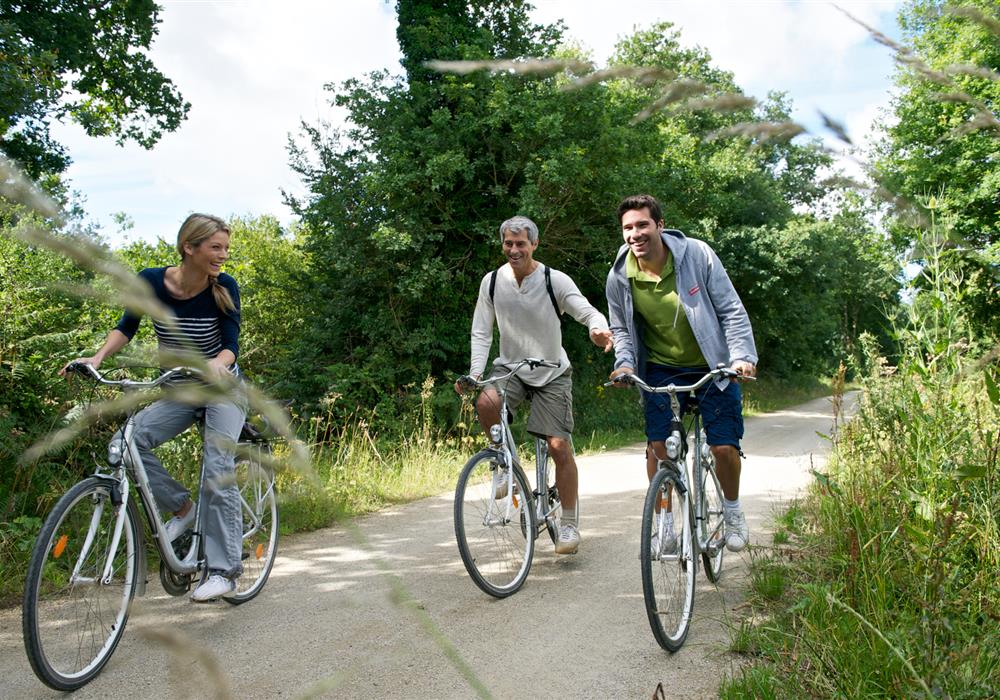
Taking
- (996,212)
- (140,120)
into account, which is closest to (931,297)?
(996,212)

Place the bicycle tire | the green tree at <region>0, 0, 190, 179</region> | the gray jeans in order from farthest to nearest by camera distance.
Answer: the green tree at <region>0, 0, 190, 179</region>
the bicycle tire
the gray jeans

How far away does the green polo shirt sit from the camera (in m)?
4.70

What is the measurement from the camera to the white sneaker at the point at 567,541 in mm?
5461

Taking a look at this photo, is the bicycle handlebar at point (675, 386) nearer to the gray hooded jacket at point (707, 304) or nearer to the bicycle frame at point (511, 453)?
the gray hooded jacket at point (707, 304)

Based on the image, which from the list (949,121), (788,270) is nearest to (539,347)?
(949,121)

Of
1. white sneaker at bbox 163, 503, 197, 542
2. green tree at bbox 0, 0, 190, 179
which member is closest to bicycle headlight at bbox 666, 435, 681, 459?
white sneaker at bbox 163, 503, 197, 542

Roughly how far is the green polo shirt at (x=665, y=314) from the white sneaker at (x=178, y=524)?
2792 millimetres

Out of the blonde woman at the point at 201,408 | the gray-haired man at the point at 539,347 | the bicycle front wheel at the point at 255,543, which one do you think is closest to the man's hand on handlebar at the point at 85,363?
the blonde woman at the point at 201,408

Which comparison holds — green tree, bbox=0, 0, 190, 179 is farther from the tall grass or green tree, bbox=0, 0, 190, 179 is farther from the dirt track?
the tall grass

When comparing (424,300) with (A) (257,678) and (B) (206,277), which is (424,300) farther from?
(A) (257,678)

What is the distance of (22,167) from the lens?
0.66 meters

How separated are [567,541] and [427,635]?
258 centimetres

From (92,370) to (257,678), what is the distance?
5.22 ft

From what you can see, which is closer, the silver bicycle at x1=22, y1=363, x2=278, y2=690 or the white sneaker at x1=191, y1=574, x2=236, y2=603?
the silver bicycle at x1=22, y1=363, x2=278, y2=690
